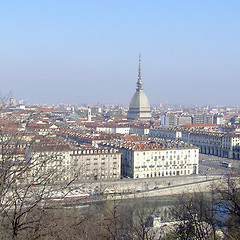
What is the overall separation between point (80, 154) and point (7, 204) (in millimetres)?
17730

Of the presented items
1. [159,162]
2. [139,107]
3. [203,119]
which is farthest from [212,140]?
[139,107]

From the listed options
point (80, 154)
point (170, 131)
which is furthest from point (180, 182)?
point (170, 131)

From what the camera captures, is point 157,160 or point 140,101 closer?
point 157,160

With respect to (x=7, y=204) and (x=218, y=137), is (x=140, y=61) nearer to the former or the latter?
(x=218, y=137)

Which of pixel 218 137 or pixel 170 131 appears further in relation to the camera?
pixel 170 131

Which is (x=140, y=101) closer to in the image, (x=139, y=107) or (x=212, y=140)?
(x=139, y=107)

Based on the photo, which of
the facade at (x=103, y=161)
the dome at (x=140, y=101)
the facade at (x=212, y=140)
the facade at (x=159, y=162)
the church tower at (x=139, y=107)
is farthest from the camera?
the dome at (x=140, y=101)

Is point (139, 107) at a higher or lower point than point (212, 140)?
higher

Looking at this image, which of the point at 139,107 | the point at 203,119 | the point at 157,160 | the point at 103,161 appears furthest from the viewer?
the point at 139,107

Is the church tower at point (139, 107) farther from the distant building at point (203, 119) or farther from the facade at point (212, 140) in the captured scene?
the facade at point (212, 140)

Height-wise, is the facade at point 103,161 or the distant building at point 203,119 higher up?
the facade at point 103,161

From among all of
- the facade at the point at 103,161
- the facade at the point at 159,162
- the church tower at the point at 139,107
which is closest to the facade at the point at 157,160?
the facade at the point at 159,162

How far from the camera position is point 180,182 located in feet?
72.5

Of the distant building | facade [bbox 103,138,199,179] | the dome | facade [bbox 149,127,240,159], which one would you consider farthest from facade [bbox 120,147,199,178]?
the dome
